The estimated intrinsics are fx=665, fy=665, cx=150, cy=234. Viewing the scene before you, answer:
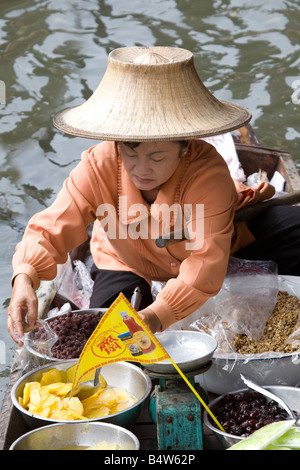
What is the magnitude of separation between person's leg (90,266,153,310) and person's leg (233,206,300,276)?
430 millimetres

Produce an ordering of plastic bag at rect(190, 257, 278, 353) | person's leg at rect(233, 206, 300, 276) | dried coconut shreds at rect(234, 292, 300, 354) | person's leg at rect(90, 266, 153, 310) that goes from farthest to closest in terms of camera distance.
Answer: person's leg at rect(233, 206, 300, 276) → person's leg at rect(90, 266, 153, 310) → plastic bag at rect(190, 257, 278, 353) → dried coconut shreds at rect(234, 292, 300, 354)

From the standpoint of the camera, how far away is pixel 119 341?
1667 millimetres

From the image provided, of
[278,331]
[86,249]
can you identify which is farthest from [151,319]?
[86,249]

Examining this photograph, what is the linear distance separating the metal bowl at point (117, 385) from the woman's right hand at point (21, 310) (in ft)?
0.43

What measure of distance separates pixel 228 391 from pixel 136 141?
0.81m

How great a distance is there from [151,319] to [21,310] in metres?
0.39

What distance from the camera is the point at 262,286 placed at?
2.49m

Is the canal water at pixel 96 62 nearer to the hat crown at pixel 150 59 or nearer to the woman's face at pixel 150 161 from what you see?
the woman's face at pixel 150 161

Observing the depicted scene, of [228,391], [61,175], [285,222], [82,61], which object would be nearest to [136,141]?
[228,391]

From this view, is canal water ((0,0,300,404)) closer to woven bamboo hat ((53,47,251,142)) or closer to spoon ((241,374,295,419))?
woven bamboo hat ((53,47,251,142))

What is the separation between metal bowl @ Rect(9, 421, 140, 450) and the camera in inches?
65.9

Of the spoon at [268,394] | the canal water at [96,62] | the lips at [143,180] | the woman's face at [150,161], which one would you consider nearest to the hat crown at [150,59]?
the woman's face at [150,161]

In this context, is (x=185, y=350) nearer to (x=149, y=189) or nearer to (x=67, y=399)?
(x=67, y=399)

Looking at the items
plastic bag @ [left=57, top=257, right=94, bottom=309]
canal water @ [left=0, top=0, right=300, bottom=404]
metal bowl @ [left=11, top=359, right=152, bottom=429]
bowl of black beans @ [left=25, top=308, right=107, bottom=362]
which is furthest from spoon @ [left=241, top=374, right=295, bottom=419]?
canal water @ [left=0, top=0, right=300, bottom=404]
